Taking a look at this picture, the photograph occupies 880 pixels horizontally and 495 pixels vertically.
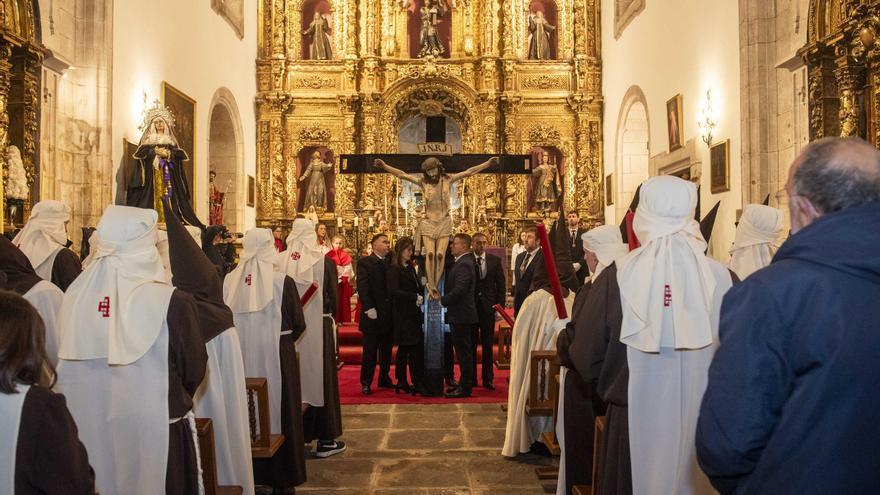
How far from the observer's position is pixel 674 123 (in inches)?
531

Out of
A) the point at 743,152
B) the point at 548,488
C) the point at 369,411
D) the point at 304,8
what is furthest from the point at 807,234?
the point at 304,8

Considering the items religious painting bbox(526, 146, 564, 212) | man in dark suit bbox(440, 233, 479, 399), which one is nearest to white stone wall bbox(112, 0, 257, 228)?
man in dark suit bbox(440, 233, 479, 399)

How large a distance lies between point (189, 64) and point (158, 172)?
4.14m

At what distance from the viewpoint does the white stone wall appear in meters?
11.4

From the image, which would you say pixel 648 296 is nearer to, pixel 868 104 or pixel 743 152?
pixel 868 104

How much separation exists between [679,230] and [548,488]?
8.89 feet

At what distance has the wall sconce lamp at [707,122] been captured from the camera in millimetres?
11570

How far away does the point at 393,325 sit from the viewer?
347 inches

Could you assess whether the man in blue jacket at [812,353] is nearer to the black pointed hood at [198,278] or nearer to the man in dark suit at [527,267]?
the black pointed hood at [198,278]

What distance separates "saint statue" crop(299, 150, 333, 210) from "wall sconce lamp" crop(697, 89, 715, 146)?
9.99 metres

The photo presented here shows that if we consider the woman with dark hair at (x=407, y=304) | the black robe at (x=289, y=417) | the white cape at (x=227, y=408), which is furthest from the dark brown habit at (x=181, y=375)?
the woman with dark hair at (x=407, y=304)

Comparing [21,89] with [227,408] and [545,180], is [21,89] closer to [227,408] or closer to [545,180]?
[227,408]

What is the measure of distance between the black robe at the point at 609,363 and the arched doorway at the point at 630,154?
13961 mm

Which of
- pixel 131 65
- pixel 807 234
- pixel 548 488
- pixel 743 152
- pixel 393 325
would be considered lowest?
pixel 548 488
